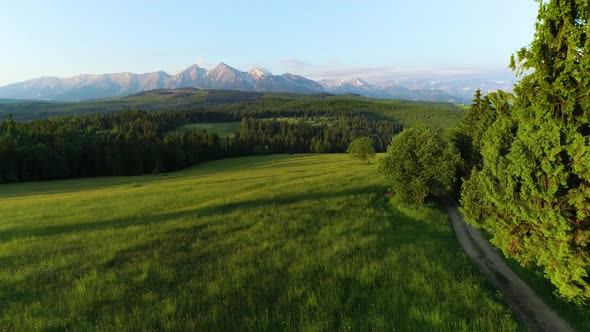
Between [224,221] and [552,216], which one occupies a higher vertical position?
[552,216]

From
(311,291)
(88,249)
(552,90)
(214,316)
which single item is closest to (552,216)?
(552,90)

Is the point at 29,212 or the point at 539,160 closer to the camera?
the point at 539,160

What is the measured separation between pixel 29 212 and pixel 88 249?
18.2 meters

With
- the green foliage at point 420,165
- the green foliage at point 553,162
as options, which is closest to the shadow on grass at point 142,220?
the green foliage at point 420,165

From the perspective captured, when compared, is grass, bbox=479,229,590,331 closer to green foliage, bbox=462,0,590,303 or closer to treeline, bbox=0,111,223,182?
green foliage, bbox=462,0,590,303

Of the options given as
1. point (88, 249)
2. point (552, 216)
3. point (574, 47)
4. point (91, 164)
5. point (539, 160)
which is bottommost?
point (91, 164)

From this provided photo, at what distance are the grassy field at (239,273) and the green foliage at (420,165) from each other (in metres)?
6.16

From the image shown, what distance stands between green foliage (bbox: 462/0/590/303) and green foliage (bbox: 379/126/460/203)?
63.0ft

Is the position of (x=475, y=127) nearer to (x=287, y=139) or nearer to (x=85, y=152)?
(x=85, y=152)

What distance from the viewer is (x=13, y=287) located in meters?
12.5

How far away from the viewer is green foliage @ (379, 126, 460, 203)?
1250 inches

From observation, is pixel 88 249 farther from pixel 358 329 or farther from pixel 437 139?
pixel 437 139

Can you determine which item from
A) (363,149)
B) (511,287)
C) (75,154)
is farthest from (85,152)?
(511,287)

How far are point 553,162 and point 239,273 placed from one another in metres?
13.1
